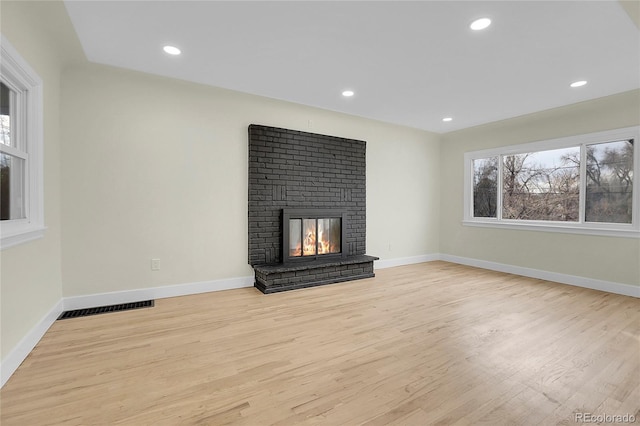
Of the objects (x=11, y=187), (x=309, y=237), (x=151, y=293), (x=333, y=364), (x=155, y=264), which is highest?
(x=11, y=187)

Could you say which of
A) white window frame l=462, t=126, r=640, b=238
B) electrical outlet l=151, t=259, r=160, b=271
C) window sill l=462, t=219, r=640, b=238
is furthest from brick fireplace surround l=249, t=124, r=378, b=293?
window sill l=462, t=219, r=640, b=238

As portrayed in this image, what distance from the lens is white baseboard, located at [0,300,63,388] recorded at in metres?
1.77

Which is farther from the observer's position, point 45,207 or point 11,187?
point 45,207

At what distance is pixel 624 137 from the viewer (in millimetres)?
3666

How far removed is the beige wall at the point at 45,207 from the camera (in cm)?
186

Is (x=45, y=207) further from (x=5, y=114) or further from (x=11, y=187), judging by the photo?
(x=5, y=114)

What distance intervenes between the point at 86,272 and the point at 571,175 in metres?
6.36

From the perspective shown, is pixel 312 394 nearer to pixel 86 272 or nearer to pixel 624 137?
pixel 86 272

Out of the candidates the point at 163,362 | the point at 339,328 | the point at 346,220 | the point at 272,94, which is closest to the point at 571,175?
the point at 346,220

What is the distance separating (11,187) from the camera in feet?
7.03

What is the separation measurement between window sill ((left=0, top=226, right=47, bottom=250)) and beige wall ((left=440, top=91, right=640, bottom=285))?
5.93 metres

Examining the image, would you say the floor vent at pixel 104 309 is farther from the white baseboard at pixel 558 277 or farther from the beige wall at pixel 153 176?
the white baseboard at pixel 558 277

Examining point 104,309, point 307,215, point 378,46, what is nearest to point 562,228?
point 307,215

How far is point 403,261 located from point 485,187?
2.02 metres
